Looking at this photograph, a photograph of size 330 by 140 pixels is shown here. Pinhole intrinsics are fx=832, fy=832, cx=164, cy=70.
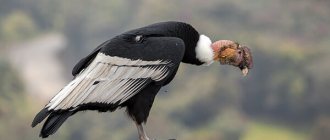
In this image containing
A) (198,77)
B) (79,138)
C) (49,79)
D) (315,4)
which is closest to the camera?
(79,138)

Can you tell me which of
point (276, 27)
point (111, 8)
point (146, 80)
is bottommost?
point (276, 27)

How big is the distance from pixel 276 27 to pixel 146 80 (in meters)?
46.7


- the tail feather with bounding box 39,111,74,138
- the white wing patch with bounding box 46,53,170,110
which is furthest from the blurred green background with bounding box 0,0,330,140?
A: the tail feather with bounding box 39,111,74,138

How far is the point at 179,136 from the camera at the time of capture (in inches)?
1496

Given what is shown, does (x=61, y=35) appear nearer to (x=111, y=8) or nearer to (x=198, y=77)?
(x=111, y=8)

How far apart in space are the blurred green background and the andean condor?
24.6m

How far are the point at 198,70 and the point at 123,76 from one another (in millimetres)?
37492

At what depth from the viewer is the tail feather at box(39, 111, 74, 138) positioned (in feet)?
20.4

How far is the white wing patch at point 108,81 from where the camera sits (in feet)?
20.6

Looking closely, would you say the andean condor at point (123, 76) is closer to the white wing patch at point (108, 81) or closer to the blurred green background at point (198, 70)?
the white wing patch at point (108, 81)

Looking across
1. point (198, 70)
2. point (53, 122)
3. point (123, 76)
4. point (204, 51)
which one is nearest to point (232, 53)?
point (204, 51)

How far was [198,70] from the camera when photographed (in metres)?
43.9

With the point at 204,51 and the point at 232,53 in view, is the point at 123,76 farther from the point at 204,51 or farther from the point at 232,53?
the point at 232,53

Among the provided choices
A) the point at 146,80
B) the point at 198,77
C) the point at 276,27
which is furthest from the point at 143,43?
the point at 276,27
